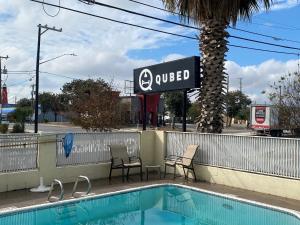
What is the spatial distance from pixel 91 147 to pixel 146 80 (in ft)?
→ 12.5

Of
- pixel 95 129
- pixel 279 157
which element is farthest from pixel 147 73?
pixel 95 129

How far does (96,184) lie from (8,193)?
8.52 feet

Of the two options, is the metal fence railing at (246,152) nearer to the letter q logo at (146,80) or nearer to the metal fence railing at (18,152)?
the letter q logo at (146,80)

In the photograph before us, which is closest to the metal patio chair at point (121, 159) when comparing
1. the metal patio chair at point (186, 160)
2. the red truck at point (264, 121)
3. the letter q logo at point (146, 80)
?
the metal patio chair at point (186, 160)

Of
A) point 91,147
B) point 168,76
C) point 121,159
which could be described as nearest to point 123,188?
point 121,159

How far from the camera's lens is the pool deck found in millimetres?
9930

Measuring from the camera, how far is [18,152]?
38.6 feet

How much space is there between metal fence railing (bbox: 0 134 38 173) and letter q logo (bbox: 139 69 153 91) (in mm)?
5169

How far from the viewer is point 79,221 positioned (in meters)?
9.02

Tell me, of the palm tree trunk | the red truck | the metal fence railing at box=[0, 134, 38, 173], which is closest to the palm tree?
the palm tree trunk

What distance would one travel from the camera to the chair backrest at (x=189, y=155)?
1305cm

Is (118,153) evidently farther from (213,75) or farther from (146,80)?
(213,75)

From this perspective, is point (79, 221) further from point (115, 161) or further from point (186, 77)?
point (186, 77)

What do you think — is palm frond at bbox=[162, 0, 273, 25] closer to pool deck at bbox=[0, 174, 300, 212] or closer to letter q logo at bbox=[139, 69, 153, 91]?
letter q logo at bbox=[139, 69, 153, 91]
